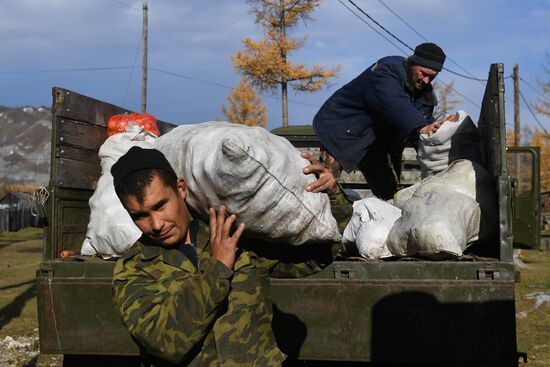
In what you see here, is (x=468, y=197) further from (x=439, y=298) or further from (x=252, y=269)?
(x=252, y=269)

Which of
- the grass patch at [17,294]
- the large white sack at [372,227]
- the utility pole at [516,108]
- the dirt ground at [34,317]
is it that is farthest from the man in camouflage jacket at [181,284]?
the utility pole at [516,108]

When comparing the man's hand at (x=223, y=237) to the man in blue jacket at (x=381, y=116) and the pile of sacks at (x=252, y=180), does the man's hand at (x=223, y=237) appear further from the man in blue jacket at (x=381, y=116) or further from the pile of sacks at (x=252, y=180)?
the man in blue jacket at (x=381, y=116)

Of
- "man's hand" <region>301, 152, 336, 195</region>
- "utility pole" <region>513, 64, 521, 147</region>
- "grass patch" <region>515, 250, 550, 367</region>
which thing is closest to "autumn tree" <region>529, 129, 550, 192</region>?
"utility pole" <region>513, 64, 521, 147</region>

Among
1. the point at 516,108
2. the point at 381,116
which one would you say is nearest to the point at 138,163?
the point at 381,116

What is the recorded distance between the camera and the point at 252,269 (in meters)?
2.33

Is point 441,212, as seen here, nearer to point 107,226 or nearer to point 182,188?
point 107,226

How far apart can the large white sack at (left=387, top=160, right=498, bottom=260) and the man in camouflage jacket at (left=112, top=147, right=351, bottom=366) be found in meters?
1.54

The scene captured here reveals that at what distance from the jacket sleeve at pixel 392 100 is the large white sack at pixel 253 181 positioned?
2.20 m

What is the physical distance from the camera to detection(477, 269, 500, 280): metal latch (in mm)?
3484

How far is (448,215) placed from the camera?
3.86 m

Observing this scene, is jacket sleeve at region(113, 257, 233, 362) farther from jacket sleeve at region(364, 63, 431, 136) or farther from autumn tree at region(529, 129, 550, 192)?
autumn tree at region(529, 129, 550, 192)

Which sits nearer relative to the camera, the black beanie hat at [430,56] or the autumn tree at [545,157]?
the black beanie hat at [430,56]

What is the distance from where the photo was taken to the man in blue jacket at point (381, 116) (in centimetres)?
453

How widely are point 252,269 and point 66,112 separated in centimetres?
259
